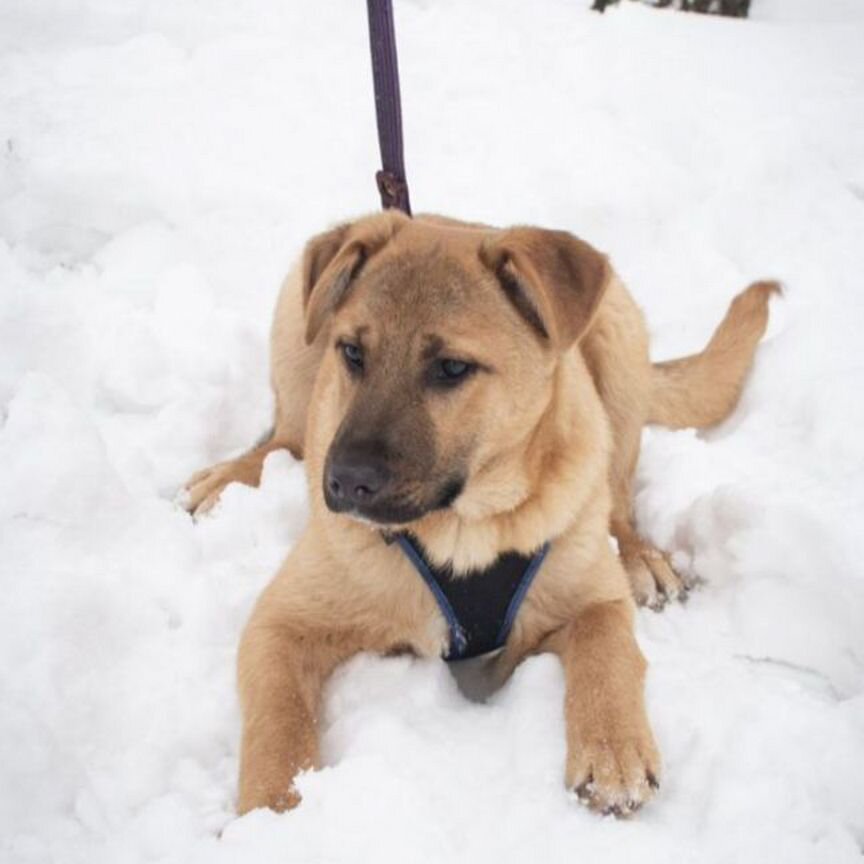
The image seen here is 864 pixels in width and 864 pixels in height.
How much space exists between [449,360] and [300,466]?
1687 mm

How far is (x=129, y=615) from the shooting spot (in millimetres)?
3238

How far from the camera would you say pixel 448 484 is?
2.95m

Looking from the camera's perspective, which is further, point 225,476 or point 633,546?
point 225,476

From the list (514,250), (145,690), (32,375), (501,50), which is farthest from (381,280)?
(501,50)

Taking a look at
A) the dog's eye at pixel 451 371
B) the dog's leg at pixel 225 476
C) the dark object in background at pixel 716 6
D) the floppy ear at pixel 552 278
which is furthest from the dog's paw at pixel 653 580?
the dark object in background at pixel 716 6

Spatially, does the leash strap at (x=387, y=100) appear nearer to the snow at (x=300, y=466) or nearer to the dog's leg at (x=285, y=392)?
the dog's leg at (x=285, y=392)

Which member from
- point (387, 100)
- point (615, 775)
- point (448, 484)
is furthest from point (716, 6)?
point (615, 775)

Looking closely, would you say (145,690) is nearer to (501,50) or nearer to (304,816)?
(304,816)

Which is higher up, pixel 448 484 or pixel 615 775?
pixel 448 484

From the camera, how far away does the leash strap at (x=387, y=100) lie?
3764 millimetres

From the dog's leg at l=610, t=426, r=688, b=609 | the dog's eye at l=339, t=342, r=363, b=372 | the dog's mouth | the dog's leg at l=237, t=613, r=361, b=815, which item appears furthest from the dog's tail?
the dog's leg at l=237, t=613, r=361, b=815

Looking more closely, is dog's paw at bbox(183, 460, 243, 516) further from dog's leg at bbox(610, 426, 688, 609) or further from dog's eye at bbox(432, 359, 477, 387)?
dog's leg at bbox(610, 426, 688, 609)

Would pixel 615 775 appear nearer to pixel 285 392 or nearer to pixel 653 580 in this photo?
pixel 653 580

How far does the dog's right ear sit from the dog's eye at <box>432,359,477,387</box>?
1.88ft
